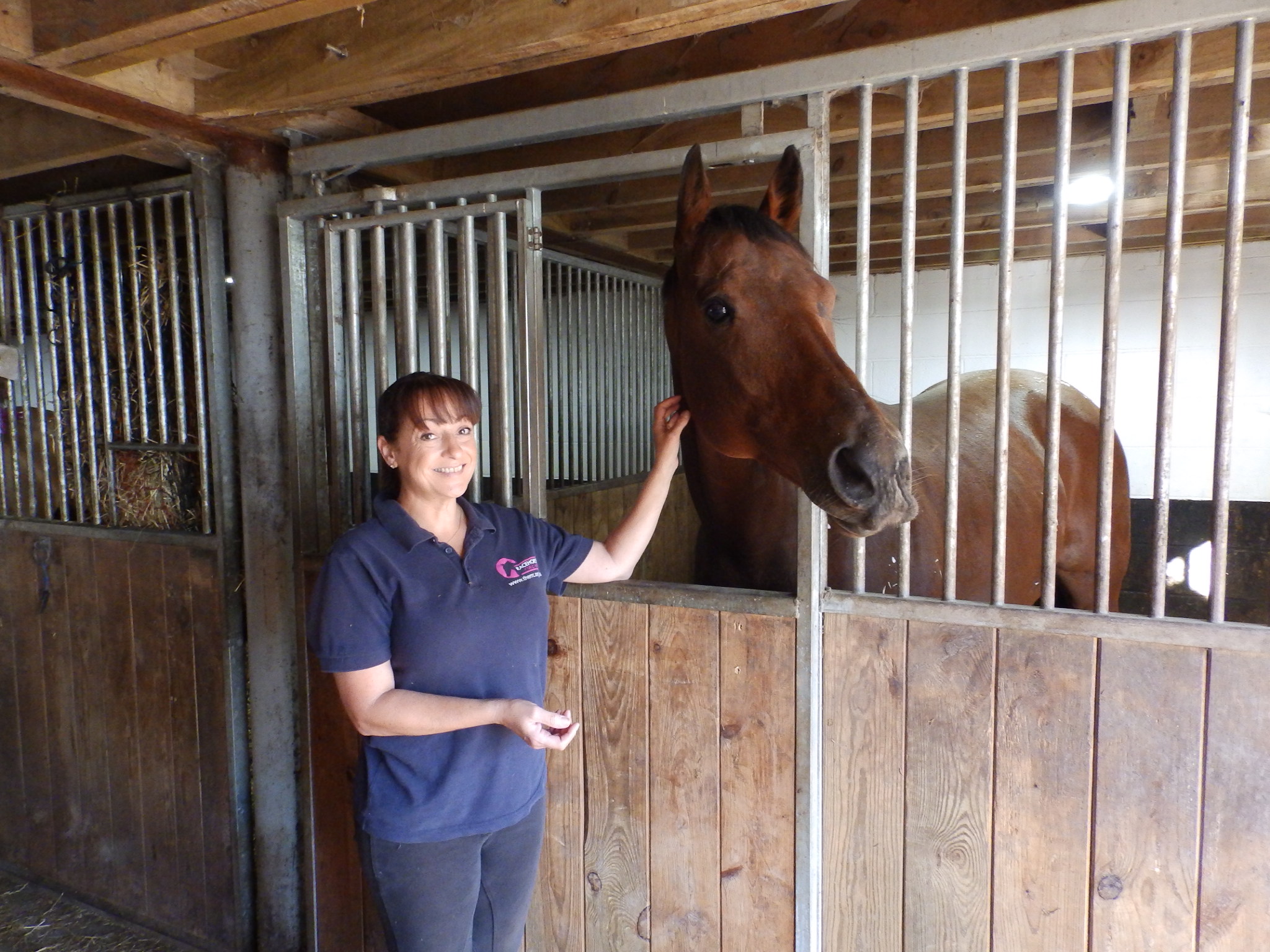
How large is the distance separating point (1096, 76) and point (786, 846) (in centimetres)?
216

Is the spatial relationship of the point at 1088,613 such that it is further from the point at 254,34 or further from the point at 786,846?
the point at 254,34

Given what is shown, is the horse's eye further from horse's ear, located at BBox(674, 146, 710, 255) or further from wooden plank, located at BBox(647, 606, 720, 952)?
wooden plank, located at BBox(647, 606, 720, 952)

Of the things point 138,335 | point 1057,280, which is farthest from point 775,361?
point 138,335

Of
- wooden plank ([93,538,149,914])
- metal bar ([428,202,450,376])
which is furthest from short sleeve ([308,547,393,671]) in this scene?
wooden plank ([93,538,149,914])

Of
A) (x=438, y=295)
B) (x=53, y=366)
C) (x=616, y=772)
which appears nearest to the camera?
(x=616, y=772)

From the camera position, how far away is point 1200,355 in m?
5.07

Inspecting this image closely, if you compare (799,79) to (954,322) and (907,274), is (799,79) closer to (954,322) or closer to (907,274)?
(907,274)

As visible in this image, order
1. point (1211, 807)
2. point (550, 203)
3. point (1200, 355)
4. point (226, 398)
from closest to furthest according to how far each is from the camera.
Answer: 1. point (1211, 807)
2. point (226, 398)
3. point (550, 203)
4. point (1200, 355)

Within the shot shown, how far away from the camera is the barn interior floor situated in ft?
8.64

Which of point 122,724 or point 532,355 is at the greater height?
point 532,355

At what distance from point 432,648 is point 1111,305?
142 centimetres

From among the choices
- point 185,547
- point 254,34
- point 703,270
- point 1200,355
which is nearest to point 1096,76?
point 703,270

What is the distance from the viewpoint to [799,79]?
1.64 metres

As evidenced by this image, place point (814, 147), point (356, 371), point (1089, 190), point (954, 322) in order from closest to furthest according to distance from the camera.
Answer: point (954, 322) → point (814, 147) → point (356, 371) → point (1089, 190)
